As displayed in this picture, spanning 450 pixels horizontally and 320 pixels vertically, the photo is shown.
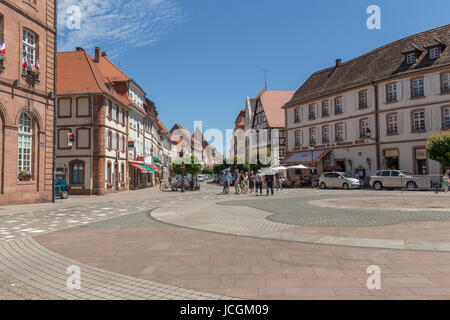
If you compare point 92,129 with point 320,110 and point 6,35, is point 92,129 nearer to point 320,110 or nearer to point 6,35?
point 6,35

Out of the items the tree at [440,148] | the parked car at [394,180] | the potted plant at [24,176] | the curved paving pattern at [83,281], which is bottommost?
the curved paving pattern at [83,281]

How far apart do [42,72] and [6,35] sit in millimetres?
3055

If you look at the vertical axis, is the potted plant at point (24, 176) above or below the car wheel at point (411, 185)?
above

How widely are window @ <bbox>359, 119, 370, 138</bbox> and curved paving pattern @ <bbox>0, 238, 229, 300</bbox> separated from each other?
1299 inches

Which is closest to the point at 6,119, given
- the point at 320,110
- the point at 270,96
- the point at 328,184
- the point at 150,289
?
the point at 150,289

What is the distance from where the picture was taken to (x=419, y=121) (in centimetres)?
2973

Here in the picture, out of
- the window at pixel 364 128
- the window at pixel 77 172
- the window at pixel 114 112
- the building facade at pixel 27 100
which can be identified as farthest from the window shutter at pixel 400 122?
the window at pixel 77 172

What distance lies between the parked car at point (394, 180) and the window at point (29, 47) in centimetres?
2607

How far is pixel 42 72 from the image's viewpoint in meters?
20.0

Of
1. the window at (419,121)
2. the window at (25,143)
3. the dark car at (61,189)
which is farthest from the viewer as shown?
the window at (419,121)

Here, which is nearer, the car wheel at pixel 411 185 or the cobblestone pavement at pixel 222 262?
the cobblestone pavement at pixel 222 262

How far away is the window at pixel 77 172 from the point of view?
99.3ft

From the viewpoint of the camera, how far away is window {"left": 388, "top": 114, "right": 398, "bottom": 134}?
31453 mm

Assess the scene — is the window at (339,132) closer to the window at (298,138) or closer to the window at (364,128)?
the window at (364,128)
